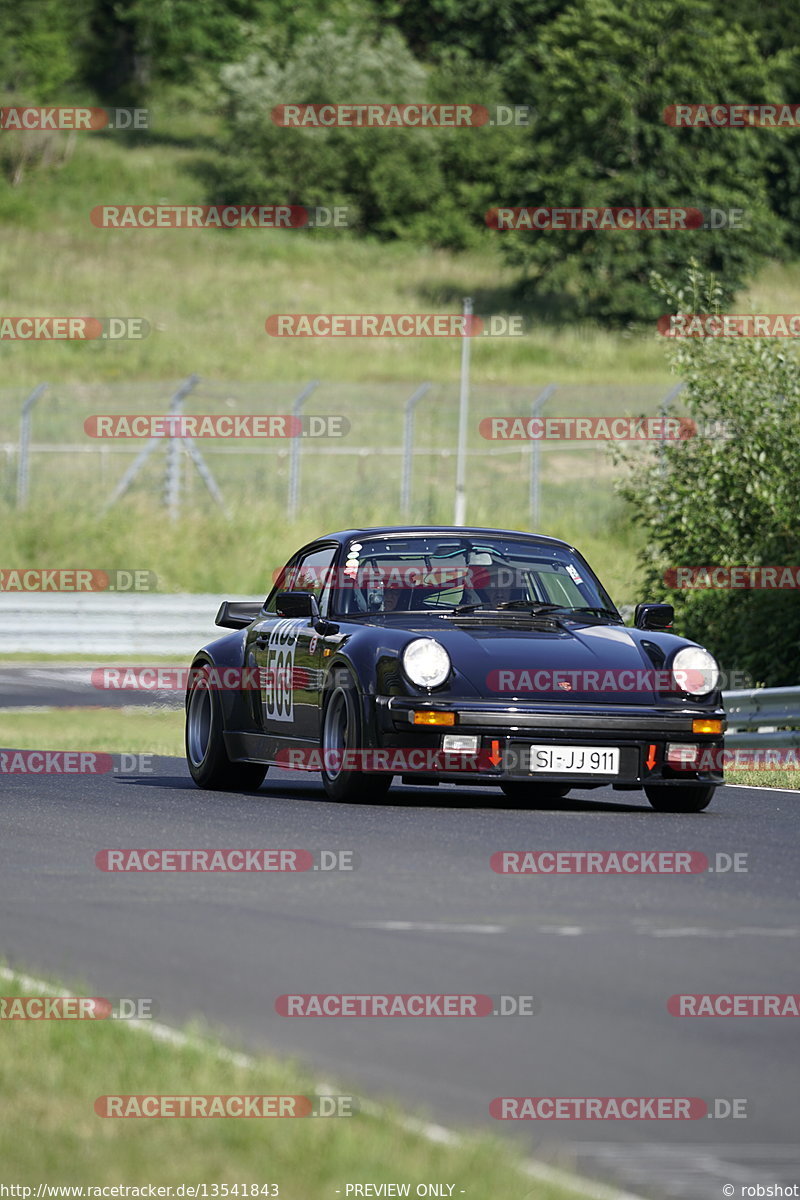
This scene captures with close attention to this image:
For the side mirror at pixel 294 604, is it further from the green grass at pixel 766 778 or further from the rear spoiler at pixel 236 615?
the green grass at pixel 766 778

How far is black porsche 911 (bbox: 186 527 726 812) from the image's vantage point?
11352 mm

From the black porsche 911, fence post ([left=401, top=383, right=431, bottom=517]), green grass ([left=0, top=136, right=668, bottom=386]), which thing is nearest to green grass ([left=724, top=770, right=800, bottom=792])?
the black porsche 911

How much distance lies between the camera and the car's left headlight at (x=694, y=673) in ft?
38.7

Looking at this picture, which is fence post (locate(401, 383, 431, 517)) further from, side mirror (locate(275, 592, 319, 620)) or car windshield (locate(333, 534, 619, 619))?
side mirror (locate(275, 592, 319, 620))

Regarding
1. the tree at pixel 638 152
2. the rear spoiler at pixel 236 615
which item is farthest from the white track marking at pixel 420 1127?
the tree at pixel 638 152

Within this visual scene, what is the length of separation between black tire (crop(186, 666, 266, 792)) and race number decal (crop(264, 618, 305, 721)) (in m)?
0.47

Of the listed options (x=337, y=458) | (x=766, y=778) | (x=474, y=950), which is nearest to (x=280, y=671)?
(x=766, y=778)

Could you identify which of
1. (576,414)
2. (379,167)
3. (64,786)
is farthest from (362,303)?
(64,786)

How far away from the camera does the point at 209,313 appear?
6688cm

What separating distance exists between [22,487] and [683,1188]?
3455 centimetres

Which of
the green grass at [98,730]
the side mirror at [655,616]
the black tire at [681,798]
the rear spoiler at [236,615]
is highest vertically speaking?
the side mirror at [655,616]

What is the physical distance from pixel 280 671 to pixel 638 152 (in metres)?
55.7

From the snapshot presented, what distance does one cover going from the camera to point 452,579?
1256 cm

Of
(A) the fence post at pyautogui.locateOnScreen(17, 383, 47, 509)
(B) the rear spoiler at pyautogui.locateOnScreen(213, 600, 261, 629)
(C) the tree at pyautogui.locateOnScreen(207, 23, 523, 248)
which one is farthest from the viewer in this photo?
(C) the tree at pyautogui.locateOnScreen(207, 23, 523, 248)
